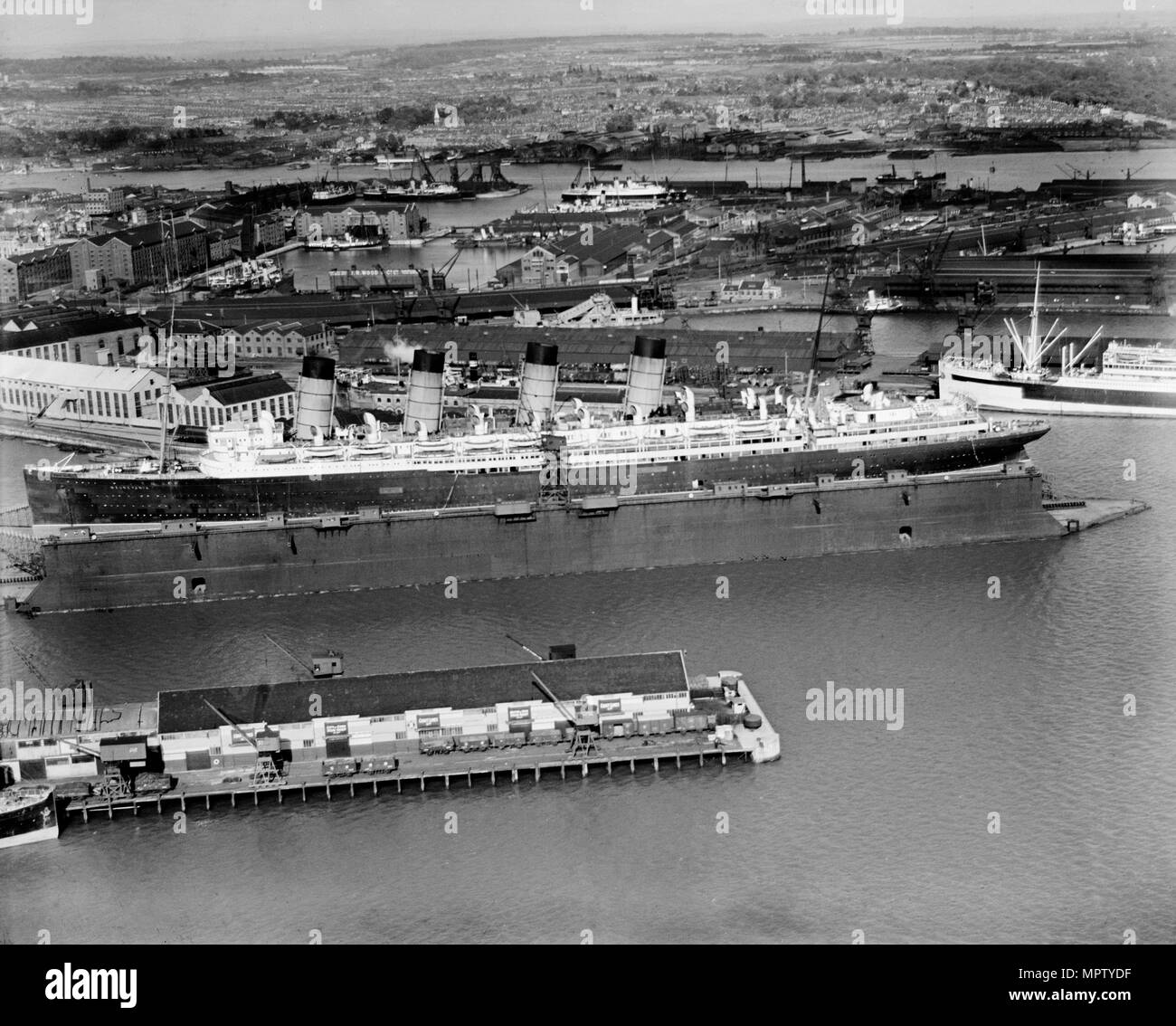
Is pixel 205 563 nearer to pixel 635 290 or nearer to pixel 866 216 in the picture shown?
pixel 635 290

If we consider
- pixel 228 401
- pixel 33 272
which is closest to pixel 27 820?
pixel 228 401

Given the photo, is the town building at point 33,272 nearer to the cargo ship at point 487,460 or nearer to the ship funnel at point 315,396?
the ship funnel at point 315,396

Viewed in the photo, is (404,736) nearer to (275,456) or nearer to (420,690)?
(420,690)

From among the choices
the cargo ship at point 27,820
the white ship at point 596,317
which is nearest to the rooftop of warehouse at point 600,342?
the white ship at point 596,317

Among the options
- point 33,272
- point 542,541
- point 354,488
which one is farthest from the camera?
point 33,272

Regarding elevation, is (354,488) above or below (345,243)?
below
